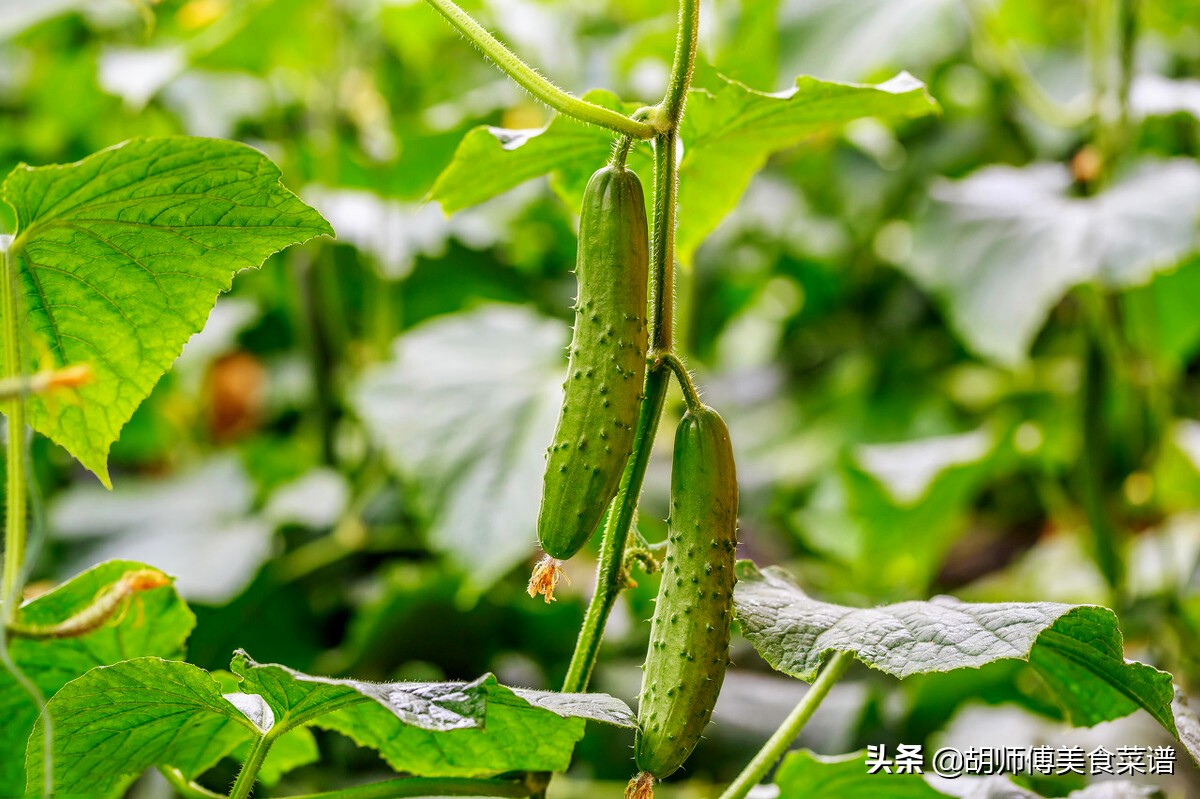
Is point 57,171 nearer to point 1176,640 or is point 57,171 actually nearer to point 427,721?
point 427,721

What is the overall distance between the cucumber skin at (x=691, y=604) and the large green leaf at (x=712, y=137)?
0.69 ft

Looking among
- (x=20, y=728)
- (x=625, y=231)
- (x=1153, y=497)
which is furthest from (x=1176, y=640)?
(x=20, y=728)

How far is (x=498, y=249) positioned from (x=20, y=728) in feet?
4.23

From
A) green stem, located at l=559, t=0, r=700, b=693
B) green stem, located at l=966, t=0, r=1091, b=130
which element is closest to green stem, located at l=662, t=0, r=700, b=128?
green stem, located at l=559, t=0, r=700, b=693

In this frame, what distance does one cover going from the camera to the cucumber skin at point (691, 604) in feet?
1.89

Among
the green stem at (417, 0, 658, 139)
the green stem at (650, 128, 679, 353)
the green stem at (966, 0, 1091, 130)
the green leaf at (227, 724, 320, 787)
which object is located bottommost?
the green leaf at (227, 724, 320, 787)

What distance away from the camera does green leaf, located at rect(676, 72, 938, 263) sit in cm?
68

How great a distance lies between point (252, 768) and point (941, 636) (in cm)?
38

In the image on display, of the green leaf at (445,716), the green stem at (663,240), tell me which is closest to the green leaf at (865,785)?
the green leaf at (445,716)

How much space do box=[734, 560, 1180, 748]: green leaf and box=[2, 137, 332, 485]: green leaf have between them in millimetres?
336

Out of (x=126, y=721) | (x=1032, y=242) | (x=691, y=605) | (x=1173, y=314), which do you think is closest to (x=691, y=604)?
(x=691, y=605)

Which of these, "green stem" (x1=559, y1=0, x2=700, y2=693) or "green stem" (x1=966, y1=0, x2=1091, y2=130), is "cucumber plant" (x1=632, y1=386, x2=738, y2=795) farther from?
"green stem" (x1=966, y1=0, x2=1091, y2=130)

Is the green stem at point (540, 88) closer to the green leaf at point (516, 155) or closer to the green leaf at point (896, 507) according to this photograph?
the green leaf at point (516, 155)

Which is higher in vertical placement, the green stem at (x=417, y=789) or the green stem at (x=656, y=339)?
the green stem at (x=656, y=339)
